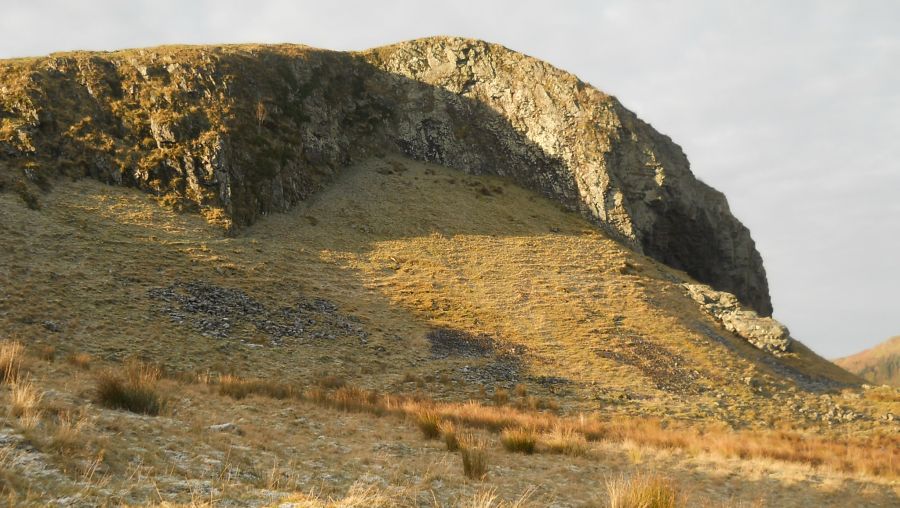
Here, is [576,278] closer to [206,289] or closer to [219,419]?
[206,289]

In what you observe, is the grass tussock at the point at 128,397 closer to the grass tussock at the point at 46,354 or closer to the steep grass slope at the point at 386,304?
the grass tussock at the point at 46,354

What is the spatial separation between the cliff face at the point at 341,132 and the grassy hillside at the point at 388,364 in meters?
2.65

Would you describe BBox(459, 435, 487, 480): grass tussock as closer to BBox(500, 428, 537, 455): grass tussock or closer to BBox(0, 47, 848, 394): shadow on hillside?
BBox(500, 428, 537, 455): grass tussock

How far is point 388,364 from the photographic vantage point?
2500 cm

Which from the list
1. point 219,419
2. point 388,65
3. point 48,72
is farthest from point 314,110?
point 219,419

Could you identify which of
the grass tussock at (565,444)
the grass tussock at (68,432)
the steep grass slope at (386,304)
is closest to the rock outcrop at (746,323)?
the steep grass slope at (386,304)

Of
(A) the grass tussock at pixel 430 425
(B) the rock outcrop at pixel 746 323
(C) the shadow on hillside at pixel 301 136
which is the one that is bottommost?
(A) the grass tussock at pixel 430 425

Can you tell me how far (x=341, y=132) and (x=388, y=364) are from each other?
30688 mm

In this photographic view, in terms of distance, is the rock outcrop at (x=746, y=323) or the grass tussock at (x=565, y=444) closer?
the grass tussock at (x=565, y=444)

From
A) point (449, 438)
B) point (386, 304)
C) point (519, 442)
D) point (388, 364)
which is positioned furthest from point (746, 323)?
point (449, 438)

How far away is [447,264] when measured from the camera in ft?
123

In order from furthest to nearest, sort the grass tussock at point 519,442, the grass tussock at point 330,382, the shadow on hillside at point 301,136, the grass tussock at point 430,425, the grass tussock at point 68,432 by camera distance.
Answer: the shadow on hillside at point 301,136
the grass tussock at point 330,382
the grass tussock at point 430,425
the grass tussock at point 519,442
the grass tussock at point 68,432

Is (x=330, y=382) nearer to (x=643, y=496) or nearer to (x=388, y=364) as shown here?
(x=388, y=364)

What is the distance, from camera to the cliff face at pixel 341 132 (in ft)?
115
